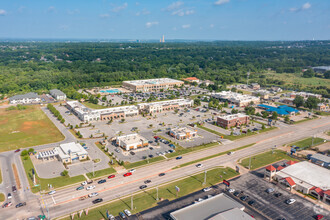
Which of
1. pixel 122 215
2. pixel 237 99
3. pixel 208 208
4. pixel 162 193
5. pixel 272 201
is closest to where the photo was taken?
pixel 122 215

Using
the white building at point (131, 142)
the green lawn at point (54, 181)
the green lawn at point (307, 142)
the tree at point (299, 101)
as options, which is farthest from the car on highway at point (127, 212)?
the tree at point (299, 101)

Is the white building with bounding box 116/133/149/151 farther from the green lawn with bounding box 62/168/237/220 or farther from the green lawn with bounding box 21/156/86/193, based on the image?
the green lawn with bounding box 62/168/237/220

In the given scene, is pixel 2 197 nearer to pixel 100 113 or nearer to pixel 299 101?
pixel 100 113

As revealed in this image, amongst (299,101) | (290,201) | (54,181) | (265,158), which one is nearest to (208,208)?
(290,201)

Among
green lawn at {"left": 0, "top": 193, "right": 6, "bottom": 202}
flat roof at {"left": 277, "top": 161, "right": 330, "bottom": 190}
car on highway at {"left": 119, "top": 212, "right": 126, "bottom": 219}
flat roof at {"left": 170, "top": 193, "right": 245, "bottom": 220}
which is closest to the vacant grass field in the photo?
green lawn at {"left": 0, "top": 193, "right": 6, "bottom": 202}

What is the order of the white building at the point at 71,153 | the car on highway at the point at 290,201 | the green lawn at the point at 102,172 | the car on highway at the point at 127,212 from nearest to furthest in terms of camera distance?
the car on highway at the point at 127,212 < the car on highway at the point at 290,201 < the green lawn at the point at 102,172 < the white building at the point at 71,153

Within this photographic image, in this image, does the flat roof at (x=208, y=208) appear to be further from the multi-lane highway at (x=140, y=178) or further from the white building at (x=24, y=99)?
the white building at (x=24, y=99)
